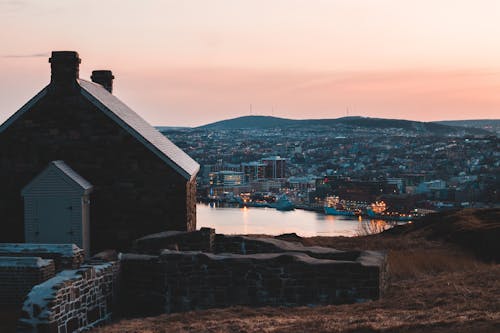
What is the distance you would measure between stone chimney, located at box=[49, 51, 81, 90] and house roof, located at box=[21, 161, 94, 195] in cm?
192

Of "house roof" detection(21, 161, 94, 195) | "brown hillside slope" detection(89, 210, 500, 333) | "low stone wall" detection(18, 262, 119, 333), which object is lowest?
"brown hillside slope" detection(89, 210, 500, 333)

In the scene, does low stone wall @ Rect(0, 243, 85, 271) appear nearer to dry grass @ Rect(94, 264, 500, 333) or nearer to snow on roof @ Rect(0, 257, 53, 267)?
snow on roof @ Rect(0, 257, 53, 267)

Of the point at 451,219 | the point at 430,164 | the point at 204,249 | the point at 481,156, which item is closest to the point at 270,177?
the point at 430,164

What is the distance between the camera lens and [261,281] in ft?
37.8

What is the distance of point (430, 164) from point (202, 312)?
186 meters

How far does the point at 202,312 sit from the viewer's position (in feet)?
36.2

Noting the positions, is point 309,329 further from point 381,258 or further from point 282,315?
point 381,258

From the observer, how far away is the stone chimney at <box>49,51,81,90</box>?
56.6 ft

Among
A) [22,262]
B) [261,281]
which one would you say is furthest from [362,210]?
[22,262]

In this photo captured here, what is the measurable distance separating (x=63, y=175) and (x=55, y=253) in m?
4.21

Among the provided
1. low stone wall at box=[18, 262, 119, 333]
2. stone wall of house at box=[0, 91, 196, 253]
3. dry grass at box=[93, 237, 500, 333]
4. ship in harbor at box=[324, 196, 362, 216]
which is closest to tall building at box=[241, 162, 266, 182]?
ship in harbor at box=[324, 196, 362, 216]

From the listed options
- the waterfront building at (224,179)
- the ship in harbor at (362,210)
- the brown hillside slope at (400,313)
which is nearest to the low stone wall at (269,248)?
the brown hillside slope at (400,313)

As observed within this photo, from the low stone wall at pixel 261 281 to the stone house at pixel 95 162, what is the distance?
16.1ft

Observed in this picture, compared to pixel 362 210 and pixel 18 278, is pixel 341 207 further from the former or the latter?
pixel 18 278
